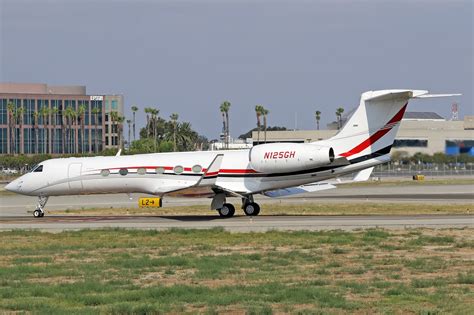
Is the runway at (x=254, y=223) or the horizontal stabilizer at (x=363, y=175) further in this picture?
the horizontal stabilizer at (x=363, y=175)

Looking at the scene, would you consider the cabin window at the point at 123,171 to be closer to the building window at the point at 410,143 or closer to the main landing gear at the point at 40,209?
the main landing gear at the point at 40,209

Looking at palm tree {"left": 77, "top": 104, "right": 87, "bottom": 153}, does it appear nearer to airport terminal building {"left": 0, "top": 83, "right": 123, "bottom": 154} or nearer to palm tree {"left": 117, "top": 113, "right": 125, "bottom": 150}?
airport terminal building {"left": 0, "top": 83, "right": 123, "bottom": 154}

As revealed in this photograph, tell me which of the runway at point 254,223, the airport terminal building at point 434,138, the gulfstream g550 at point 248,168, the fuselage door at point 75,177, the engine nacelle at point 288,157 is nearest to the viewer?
the runway at point 254,223

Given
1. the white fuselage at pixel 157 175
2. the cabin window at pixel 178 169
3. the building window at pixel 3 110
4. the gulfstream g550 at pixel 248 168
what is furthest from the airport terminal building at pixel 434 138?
the building window at pixel 3 110

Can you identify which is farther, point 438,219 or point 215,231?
point 438,219

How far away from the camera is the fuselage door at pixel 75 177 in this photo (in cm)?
4006

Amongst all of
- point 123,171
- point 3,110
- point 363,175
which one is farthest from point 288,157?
point 3,110

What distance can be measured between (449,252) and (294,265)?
15.4 ft

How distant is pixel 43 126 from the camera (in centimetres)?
12781

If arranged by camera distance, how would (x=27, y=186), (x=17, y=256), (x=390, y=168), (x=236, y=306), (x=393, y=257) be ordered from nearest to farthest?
(x=236, y=306) < (x=393, y=257) < (x=17, y=256) < (x=27, y=186) < (x=390, y=168)

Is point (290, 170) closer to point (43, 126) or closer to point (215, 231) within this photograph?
point (215, 231)

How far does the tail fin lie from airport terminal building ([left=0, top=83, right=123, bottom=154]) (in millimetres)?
89981

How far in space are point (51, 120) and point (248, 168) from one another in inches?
3704

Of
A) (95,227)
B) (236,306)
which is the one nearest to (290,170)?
(95,227)
